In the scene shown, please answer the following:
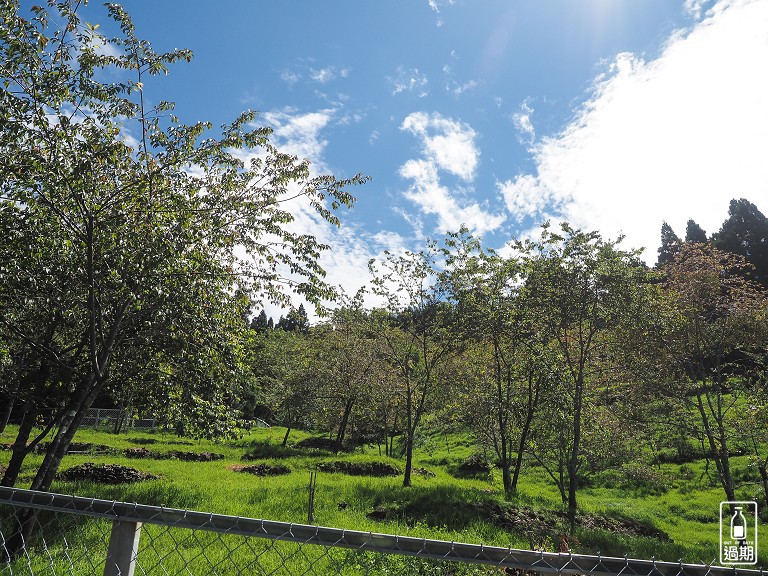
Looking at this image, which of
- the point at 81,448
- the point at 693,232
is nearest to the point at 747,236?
the point at 693,232

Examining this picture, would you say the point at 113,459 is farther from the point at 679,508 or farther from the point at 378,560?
the point at 679,508

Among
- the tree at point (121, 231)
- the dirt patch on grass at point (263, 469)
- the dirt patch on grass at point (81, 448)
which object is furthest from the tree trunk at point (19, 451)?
the dirt patch on grass at point (81, 448)

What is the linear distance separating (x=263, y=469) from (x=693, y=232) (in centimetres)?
6132

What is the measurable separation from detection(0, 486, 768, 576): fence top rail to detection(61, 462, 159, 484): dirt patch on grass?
15.4 meters

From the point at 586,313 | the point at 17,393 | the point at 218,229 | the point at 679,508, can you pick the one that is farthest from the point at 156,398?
the point at 679,508

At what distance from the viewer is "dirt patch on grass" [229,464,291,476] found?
1905cm

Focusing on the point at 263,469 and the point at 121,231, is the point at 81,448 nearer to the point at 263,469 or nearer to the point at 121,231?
the point at 263,469

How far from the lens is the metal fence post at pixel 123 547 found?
6.95 feet

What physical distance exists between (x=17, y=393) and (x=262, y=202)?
636 cm

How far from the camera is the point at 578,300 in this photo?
15477mm

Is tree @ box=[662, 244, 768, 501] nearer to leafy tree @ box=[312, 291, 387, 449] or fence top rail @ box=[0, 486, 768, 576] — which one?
leafy tree @ box=[312, 291, 387, 449]

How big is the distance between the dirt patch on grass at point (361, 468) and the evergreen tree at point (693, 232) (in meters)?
52.9

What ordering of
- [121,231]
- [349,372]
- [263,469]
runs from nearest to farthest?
[121,231], [263,469], [349,372]

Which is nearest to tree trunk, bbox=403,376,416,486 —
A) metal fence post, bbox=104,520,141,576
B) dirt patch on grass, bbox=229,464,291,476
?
dirt patch on grass, bbox=229,464,291,476
